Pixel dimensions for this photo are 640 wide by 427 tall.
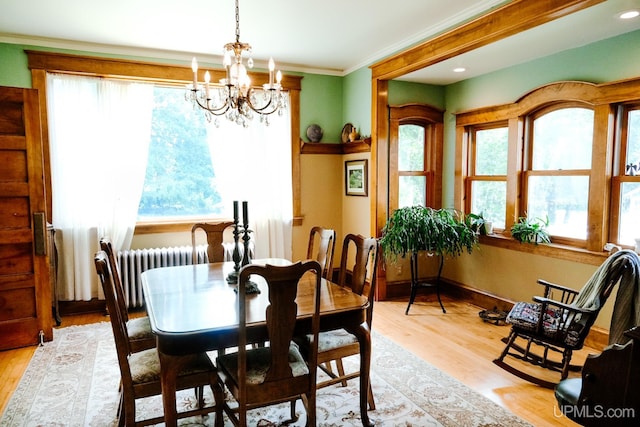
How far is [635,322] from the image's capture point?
2.44m

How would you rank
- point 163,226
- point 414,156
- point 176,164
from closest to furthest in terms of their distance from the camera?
point 163,226, point 176,164, point 414,156

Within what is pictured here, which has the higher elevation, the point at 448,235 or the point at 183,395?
the point at 448,235

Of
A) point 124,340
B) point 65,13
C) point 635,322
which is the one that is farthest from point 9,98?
point 635,322

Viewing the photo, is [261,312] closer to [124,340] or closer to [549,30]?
[124,340]

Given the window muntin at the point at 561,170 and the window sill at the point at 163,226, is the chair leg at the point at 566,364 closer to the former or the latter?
the window muntin at the point at 561,170

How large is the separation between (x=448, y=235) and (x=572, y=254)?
109 cm

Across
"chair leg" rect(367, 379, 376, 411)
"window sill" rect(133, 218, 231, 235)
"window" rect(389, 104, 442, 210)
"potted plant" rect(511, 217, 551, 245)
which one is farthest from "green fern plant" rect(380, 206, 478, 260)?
"window sill" rect(133, 218, 231, 235)

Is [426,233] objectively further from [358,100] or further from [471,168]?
[358,100]

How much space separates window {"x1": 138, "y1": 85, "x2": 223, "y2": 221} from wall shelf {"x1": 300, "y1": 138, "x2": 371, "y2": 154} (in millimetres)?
1156

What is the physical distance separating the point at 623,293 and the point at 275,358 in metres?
2.09

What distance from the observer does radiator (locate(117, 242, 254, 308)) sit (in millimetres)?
4391

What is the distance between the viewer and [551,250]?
4.01m

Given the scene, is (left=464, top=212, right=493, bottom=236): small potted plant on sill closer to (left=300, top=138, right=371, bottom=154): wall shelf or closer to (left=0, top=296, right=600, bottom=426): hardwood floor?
(left=0, top=296, right=600, bottom=426): hardwood floor

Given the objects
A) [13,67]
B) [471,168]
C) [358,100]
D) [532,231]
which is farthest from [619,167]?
[13,67]
